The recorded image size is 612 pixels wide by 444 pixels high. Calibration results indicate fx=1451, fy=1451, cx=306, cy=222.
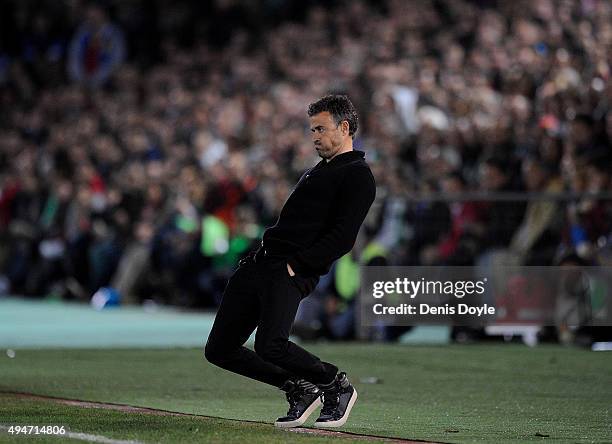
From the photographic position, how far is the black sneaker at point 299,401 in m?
8.78

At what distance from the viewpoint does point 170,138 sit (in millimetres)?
25578

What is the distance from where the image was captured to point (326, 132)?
8.68 metres

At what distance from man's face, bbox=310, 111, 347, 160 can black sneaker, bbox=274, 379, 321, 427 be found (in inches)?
56.5

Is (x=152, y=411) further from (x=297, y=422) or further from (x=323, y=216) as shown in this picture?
(x=323, y=216)

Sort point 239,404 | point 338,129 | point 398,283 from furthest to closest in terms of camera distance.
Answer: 1. point 398,283
2. point 239,404
3. point 338,129

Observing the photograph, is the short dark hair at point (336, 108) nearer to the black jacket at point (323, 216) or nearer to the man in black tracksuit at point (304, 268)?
the man in black tracksuit at point (304, 268)

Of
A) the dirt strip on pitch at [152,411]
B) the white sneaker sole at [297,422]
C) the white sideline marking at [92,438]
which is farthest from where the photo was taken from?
the white sneaker sole at [297,422]

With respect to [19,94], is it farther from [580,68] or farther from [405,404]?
[405,404]

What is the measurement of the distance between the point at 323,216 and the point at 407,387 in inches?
145

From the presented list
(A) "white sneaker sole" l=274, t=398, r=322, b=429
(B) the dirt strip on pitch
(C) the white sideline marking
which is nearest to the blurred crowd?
(B) the dirt strip on pitch

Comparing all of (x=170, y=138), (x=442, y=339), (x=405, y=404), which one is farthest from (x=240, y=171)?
(x=405, y=404)

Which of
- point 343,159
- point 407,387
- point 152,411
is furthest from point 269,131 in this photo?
point 343,159

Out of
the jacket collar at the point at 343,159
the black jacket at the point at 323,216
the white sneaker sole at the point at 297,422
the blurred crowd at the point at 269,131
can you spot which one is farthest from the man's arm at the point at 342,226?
the blurred crowd at the point at 269,131

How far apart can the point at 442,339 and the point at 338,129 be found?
8400mm
